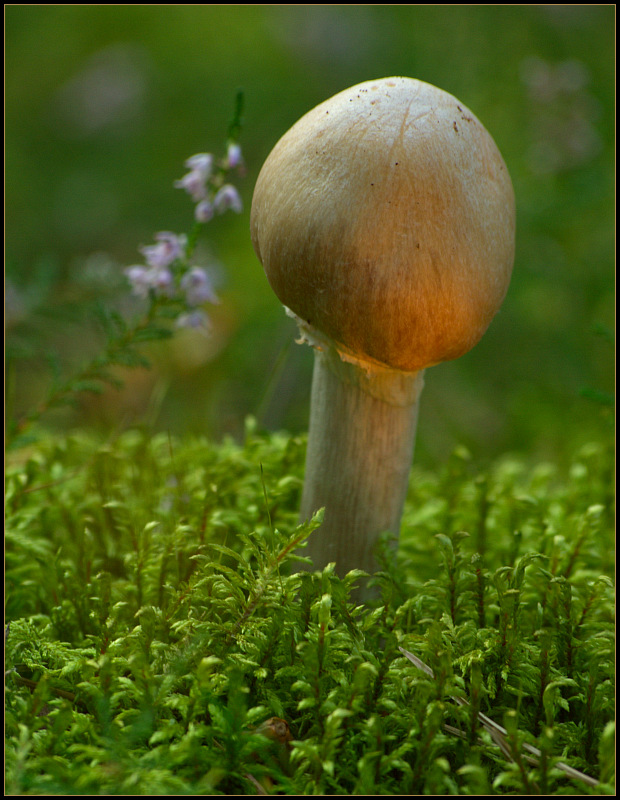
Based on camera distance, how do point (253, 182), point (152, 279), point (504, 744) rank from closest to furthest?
point (504, 744)
point (152, 279)
point (253, 182)

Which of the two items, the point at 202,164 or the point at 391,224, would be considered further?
the point at 202,164

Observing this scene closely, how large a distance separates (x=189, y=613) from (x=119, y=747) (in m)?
0.31

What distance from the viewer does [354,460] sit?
5.01 ft

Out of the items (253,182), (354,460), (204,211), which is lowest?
(354,460)

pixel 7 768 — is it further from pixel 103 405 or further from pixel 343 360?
pixel 103 405

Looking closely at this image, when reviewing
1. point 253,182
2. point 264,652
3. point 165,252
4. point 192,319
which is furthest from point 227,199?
point 253,182

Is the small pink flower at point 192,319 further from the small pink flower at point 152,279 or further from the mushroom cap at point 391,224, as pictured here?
the mushroom cap at point 391,224

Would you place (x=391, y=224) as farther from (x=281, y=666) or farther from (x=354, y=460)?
(x=281, y=666)

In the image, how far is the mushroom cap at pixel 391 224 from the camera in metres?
1.20

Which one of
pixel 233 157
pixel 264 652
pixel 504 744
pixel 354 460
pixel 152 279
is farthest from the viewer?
pixel 152 279

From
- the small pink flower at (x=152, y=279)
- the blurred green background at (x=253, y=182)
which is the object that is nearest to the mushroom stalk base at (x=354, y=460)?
the blurred green background at (x=253, y=182)

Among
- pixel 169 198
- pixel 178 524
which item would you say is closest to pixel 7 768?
pixel 178 524

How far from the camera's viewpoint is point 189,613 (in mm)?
1317

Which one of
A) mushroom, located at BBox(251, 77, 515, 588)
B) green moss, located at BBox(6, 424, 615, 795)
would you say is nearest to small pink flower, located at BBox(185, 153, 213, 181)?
mushroom, located at BBox(251, 77, 515, 588)
